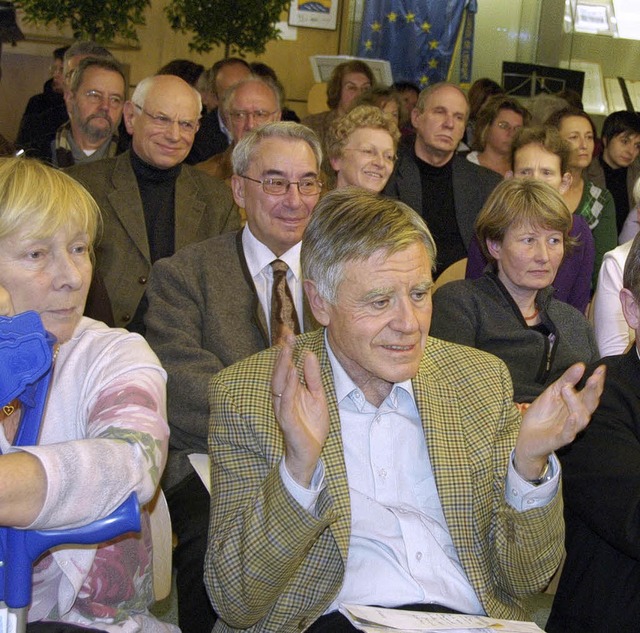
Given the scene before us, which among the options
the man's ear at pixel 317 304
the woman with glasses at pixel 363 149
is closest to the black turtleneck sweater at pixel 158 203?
the woman with glasses at pixel 363 149

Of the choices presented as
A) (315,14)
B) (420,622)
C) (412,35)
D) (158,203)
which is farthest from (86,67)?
(412,35)

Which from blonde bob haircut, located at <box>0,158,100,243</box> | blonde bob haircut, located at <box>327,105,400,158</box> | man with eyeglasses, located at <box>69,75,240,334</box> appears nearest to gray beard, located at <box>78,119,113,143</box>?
man with eyeglasses, located at <box>69,75,240,334</box>

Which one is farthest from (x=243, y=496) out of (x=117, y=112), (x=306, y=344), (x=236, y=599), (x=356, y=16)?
(x=356, y=16)

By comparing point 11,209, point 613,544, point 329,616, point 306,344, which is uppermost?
point 11,209

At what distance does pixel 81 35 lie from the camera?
19.0 feet

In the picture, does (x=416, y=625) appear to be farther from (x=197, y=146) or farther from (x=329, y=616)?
(x=197, y=146)

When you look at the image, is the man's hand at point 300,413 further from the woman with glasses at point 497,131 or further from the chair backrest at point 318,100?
the chair backrest at point 318,100

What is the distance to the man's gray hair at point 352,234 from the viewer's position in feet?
6.09

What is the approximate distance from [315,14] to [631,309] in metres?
6.69

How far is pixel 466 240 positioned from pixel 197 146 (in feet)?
5.57

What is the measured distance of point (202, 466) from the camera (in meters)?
2.48

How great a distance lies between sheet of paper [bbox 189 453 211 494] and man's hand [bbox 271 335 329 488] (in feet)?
2.78

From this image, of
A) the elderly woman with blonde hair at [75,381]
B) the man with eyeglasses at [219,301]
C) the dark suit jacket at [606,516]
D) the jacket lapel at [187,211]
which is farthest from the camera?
the jacket lapel at [187,211]

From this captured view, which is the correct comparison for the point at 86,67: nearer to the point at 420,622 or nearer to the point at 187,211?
the point at 187,211
